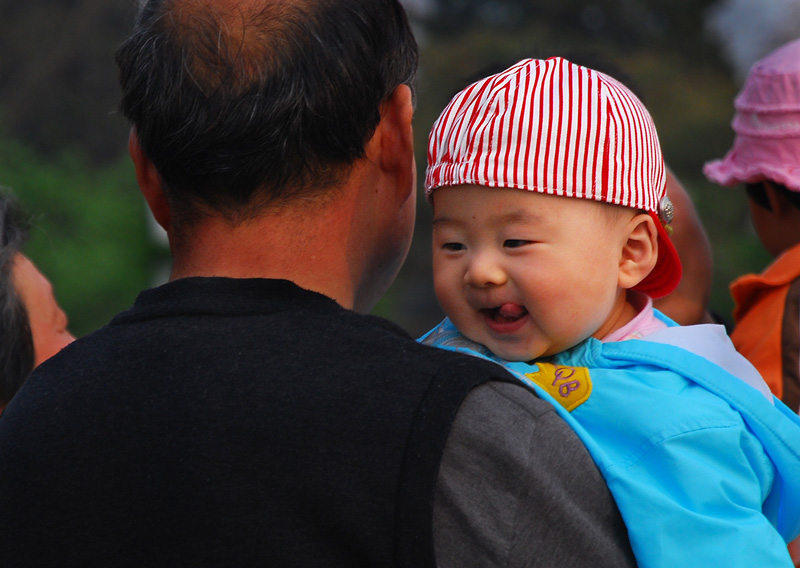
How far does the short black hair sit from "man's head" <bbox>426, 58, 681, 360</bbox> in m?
1.24

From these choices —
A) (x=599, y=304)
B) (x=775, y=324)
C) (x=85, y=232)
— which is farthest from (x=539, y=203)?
(x=85, y=232)

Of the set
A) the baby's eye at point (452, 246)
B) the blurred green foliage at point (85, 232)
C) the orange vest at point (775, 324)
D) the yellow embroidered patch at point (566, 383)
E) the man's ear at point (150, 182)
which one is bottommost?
the blurred green foliage at point (85, 232)

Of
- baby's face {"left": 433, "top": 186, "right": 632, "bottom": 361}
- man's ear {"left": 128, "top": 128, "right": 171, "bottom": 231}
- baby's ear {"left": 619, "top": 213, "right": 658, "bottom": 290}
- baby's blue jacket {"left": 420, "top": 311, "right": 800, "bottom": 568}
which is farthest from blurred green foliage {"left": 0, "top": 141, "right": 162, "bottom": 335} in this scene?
baby's blue jacket {"left": 420, "top": 311, "right": 800, "bottom": 568}

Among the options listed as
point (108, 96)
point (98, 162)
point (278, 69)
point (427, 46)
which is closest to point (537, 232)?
point (278, 69)

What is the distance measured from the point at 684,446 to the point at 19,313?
173cm

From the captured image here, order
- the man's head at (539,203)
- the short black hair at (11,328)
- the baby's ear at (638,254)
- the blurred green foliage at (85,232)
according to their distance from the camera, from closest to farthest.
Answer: the man's head at (539,203)
the baby's ear at (638,254)
the short black hair at (11,328)
the blurred green foliage at (85,232)

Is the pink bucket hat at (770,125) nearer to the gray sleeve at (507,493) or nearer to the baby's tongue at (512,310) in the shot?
the baby's tongue at (512,310)

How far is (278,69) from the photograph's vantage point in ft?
4.74

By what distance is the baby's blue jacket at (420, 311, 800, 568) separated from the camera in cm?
147

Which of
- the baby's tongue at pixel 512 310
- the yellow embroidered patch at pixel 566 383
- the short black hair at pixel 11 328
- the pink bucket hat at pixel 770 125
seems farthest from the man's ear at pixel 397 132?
the pink bucket hat at pixel 770 125

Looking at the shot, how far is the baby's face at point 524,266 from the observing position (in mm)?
1709

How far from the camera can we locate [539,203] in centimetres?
171

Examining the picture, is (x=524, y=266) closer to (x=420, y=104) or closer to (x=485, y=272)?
(x=485, y=272)

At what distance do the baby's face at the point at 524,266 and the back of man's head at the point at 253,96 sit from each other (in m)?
0.30
